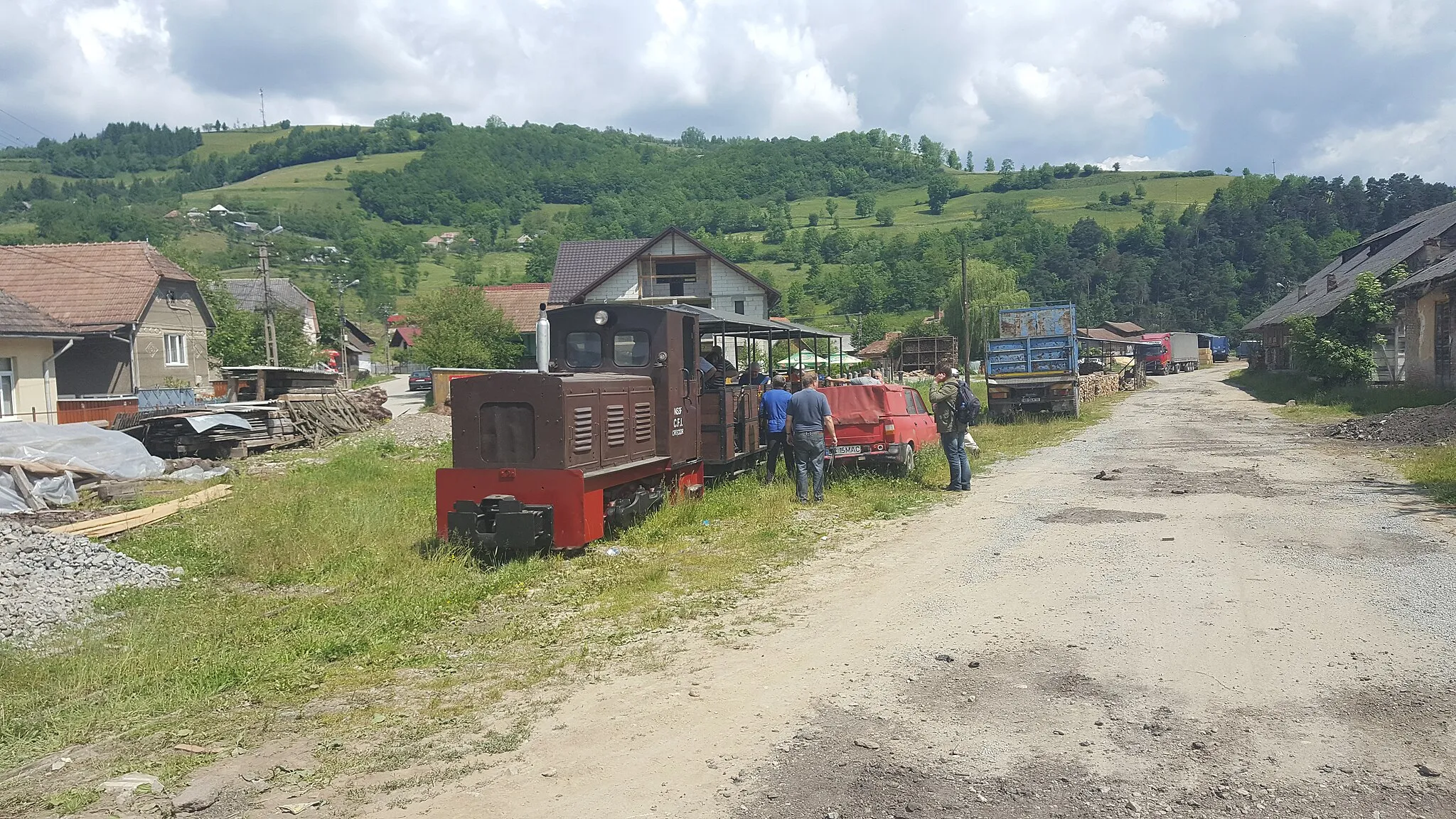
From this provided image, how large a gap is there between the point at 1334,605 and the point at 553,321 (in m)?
8.24

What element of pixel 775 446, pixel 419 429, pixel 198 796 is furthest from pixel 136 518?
pixel 419 429

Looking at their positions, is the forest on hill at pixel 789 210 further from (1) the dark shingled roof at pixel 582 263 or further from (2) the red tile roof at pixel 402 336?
(1) the dark shingled roof at pixel 582 263

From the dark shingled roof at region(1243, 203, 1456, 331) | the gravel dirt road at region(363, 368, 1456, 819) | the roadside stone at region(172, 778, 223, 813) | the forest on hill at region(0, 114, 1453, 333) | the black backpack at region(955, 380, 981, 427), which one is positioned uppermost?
the forest on hill at region(0, 114, 1453, 333)

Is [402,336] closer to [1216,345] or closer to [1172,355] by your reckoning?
[1172,355]

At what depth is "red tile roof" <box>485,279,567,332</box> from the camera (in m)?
58.9

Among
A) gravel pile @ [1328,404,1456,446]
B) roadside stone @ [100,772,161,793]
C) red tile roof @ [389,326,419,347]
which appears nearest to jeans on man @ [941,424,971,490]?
gravel pile @ [1328,404,1456,446]

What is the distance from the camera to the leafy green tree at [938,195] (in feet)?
429

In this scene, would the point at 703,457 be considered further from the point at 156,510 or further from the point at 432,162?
the point at 432,162

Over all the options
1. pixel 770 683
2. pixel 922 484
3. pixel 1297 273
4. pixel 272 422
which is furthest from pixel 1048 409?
pixel 1297 273

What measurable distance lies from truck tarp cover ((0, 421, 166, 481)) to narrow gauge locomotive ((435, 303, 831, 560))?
29.6ft

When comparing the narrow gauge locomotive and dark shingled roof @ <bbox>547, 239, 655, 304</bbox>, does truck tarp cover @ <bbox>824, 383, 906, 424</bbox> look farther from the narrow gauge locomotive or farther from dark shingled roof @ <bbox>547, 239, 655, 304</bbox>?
dark shingled roof @ <bbox>547, 239, 655, 304</bbox>

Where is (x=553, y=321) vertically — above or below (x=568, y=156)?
below

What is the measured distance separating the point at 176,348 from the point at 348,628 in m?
35.8

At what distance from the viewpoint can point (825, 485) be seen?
538 inches
